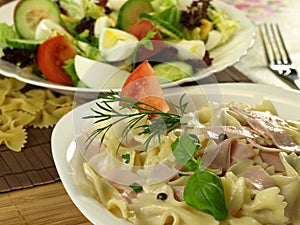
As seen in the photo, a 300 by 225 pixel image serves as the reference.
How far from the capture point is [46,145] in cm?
276

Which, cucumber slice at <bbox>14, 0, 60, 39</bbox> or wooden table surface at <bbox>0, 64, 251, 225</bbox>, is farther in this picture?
cucumber slice at <bbox>14, 0, 60, 39</bbox>

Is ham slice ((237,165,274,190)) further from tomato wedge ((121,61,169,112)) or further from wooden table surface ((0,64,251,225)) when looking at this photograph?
wooden table surface ((0,64,251,225))

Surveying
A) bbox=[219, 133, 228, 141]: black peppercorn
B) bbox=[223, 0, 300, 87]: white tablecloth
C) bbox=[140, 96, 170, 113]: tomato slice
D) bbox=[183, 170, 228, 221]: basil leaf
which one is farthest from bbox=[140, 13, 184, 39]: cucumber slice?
bbox=[183, 170, 228, 221]: basil leaf

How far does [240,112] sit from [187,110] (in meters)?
0.20

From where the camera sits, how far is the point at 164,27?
3.35 meters

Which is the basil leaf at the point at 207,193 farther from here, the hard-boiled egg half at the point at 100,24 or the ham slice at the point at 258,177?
the hard-boiled egg half at the point at 100,24

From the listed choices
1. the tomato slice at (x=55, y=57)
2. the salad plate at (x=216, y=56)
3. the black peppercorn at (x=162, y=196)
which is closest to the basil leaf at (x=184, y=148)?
the black peppercorn at (x=162, y=196)

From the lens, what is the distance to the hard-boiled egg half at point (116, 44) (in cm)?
309

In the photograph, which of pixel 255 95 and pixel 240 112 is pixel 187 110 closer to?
pixel 240 112

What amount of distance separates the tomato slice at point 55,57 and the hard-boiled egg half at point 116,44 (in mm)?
167

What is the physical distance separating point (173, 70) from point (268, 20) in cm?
138

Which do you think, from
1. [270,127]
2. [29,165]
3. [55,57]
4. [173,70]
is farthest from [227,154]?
[55,57]

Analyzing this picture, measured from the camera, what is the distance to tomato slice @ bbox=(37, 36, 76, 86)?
312 cm

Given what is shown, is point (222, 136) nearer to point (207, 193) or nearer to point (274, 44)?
point (207, 193)
